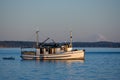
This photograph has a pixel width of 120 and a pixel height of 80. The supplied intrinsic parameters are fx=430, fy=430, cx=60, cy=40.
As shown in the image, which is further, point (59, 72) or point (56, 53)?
point (56, 53)

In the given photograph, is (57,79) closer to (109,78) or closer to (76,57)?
(109,78)

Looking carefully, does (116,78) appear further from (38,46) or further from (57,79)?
(38,46)

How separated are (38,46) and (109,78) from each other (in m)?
47.9

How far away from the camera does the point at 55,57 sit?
10125cm

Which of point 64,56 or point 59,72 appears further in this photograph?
point 64,56

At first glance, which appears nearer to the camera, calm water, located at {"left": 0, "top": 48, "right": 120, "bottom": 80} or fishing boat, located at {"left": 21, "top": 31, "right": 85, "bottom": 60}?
calm water, located at {"left": 0, "top": 48, "right": 120, "bottom": 80}

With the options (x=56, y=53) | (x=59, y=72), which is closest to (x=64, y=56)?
(x=56, y=53)

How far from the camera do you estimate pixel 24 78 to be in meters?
57.0

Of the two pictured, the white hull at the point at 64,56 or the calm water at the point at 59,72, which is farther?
the white hull at the point at 64,56

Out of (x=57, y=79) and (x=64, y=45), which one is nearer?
(x=57, y=79)

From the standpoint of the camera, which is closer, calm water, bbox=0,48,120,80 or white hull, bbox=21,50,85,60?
calm water, bbox=0,48,120,80

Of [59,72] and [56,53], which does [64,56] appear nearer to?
[56,53]

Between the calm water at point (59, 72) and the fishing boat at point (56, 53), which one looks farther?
the fishing boat at point (56, 53)

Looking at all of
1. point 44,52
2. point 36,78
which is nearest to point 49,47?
point 44,52
